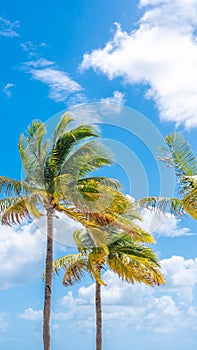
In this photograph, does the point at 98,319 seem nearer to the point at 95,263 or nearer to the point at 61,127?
the point at 95,263

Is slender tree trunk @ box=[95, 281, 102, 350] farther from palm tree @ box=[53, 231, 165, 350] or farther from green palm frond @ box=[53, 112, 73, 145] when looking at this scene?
green palm frond @ box=[53, 112, 73, 145]

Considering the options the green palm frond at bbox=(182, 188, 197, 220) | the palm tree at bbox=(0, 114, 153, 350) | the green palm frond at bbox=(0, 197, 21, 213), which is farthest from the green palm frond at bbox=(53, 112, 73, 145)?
the green palm frond at bbox=(182, 188, 197, 220)

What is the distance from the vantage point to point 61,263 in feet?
83.9

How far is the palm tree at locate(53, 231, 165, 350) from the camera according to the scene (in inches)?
903

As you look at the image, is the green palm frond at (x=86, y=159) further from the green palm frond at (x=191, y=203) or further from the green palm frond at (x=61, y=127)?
the green palm frond at (x=191, y=203)

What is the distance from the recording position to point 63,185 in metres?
20.9

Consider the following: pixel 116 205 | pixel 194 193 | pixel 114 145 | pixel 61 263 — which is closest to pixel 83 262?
pixel 61 263

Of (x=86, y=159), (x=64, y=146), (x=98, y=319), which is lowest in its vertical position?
(x=98, y=319)

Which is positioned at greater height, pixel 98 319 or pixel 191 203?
pixel 191 203

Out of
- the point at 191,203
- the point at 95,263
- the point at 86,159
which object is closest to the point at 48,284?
the point at 95,263

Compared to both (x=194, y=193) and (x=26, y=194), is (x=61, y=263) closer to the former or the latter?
(x=26, y=194)

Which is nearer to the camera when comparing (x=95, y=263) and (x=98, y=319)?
(x=95, y=263)

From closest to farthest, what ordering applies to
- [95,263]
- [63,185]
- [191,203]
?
[191,203], [63,185], [95,263]

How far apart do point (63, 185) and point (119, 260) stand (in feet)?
15.7
